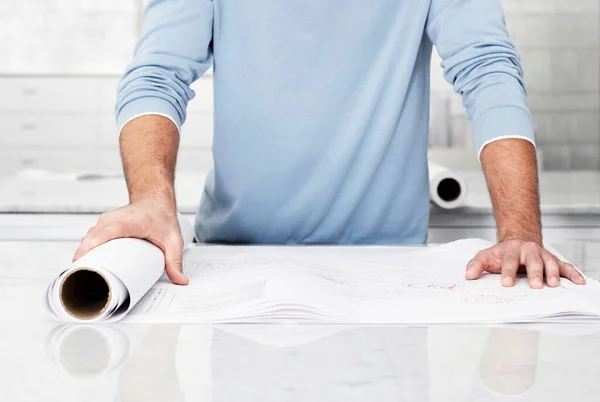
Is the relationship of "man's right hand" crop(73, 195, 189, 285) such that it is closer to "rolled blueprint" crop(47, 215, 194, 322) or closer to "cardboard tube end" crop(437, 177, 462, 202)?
"rolled blueprint" crop(47, 215, 194, 322)

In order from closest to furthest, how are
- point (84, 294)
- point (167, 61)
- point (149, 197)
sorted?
1. point (84, 294)
2. point (149, 197)
3. point (167, 61)

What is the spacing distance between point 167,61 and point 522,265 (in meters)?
0.65

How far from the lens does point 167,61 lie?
4.29 ft

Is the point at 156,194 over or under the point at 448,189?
over

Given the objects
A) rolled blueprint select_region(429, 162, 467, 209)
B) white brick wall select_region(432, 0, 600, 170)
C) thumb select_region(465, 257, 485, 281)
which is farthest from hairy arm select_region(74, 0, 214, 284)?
white brick wall select_region(432, 0, 600, 170)

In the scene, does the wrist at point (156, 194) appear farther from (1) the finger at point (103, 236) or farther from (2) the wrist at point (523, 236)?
(2) the wrist at point (523, 236)

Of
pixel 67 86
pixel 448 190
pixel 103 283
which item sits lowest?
pixel 67 86

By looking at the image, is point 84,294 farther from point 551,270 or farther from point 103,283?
point 551,270

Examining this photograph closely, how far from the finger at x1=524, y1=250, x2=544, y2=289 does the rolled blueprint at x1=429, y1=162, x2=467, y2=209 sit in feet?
2.89

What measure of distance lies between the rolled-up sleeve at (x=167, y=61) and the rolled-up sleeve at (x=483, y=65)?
0.40 meters

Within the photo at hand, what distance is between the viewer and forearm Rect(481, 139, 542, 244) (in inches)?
43.9

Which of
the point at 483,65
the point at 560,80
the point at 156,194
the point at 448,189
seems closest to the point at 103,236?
the point at 156,194

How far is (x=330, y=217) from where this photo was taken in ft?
4.67

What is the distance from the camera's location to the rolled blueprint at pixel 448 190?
6.06ft
